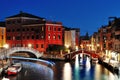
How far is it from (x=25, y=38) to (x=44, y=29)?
5372 millimetres

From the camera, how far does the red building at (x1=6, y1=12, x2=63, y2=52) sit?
61125 millimetres

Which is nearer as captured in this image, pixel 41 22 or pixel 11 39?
pixel 41 22

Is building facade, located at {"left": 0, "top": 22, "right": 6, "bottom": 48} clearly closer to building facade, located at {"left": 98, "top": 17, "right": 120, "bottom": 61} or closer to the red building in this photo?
the red building

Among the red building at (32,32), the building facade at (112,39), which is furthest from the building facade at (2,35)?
the building facade at (112,39)

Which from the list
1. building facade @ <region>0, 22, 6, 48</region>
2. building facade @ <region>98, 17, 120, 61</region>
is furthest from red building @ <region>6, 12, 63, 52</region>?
building facade @ <region>98, 17, 120, 61</region>

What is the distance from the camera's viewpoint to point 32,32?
6288 cm

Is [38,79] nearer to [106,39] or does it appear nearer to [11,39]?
[106,39]

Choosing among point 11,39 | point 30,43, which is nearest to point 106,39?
point 30,43

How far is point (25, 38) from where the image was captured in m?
64.2

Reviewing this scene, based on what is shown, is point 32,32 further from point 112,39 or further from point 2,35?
point 112,39

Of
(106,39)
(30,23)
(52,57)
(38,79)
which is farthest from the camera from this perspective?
(30,23)

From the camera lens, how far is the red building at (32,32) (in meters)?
61.1

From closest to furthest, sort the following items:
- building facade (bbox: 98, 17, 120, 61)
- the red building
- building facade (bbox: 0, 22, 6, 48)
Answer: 1. building facade (bbox: 98, 17, 120, 61)
2. the red building
3. building facade (bbox: 0, 22, 6, 48)

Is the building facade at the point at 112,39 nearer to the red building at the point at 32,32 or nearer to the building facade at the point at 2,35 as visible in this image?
the red building at the point at 32,32
